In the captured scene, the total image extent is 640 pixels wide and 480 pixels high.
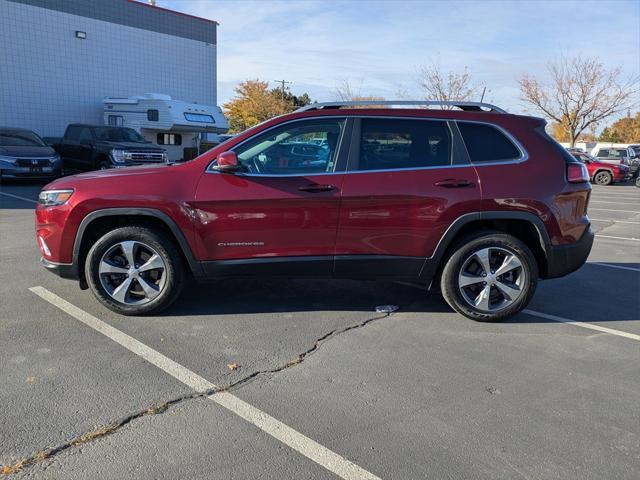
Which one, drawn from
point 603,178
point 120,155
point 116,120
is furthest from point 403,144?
point 603,178

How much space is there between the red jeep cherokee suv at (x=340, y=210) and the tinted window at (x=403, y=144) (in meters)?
0.01

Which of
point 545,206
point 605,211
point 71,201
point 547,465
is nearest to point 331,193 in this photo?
point 545,206

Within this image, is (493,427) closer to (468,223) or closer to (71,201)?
(468,223)

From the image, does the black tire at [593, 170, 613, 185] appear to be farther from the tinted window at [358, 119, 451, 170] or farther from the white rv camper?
the tinted window at [358, 119, 451, 170]

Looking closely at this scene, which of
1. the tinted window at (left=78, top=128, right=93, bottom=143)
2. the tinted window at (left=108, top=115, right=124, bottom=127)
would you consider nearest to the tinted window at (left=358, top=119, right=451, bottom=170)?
the tinted window at (left=78, top=128, right=93, bottom=143)

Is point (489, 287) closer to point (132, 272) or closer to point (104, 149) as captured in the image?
point (132, 272)

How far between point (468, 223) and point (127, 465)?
329 centimetres

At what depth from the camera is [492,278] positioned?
4.68m

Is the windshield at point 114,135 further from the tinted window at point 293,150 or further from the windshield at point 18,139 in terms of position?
the tinted window at point 293,150

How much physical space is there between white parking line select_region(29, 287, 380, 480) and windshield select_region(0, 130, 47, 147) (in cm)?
1233

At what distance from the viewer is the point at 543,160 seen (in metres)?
4.64

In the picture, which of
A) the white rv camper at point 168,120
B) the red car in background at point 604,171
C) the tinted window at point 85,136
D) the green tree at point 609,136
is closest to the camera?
the tinted window at point 85,136

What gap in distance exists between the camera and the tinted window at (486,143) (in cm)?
465

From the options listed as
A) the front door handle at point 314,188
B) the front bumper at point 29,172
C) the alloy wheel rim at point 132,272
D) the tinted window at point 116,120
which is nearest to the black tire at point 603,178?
the tinted window at point 116,120
